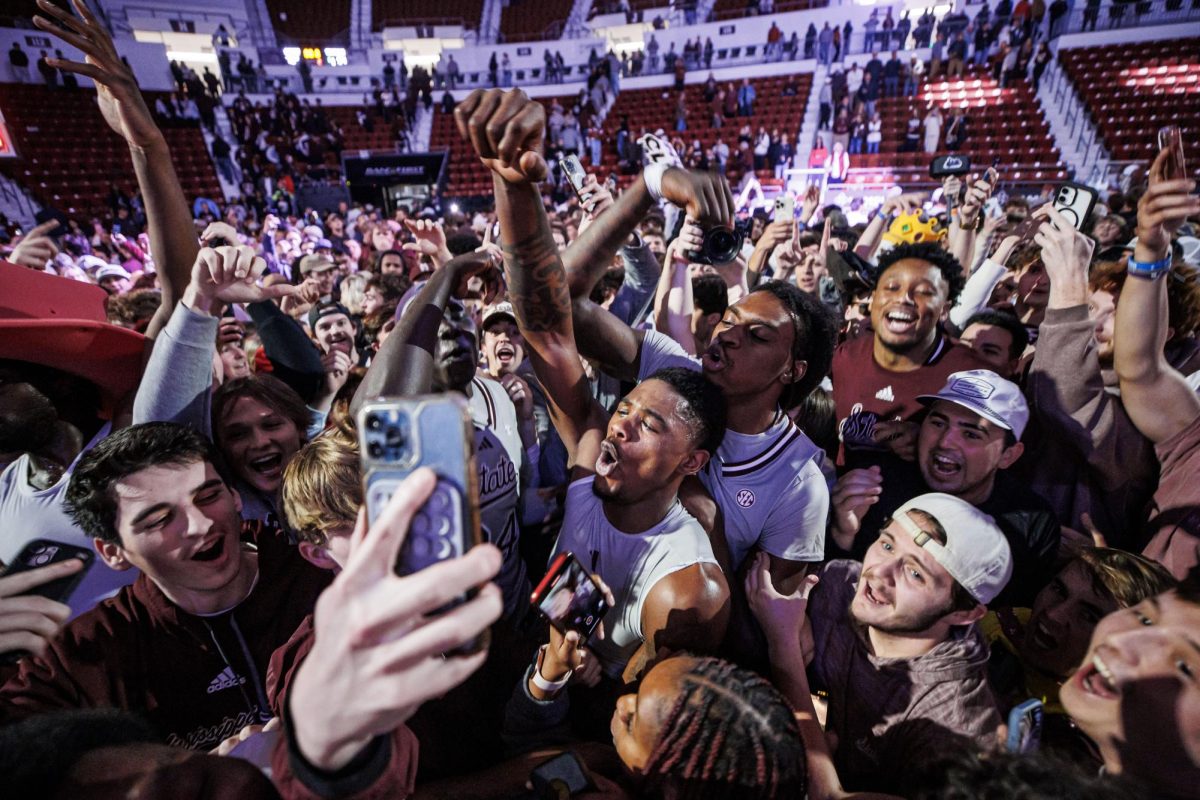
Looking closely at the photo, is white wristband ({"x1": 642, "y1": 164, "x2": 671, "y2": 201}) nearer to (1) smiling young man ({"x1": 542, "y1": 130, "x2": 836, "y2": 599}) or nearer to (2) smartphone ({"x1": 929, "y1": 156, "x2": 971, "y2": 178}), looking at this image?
(1) smiling young man ({"x1": 542, "y1": 130, "x2": 836, "y2": 599})

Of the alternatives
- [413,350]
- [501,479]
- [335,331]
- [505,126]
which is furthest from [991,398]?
[335,331]

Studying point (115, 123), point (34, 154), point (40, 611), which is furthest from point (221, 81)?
point (40, 611)

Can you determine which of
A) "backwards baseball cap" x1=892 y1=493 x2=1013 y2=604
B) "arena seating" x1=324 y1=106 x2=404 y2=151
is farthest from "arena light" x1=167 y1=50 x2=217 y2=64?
"backwards baseball cap" x1=892 y1=493 x2=1013 y2=604

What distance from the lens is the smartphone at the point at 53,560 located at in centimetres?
168

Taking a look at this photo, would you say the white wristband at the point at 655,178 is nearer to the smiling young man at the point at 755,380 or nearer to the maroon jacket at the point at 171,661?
the smiling young man at the point at 755,380

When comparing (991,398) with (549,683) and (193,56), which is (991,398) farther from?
(193,56)

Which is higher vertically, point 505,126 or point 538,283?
point 505,126

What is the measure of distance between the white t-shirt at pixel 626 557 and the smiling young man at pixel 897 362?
1.12 meters

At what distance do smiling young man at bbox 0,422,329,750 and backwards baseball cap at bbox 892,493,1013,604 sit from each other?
1.93 meters

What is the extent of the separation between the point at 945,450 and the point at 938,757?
144 centimetres

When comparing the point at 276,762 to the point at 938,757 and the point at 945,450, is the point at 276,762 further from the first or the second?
the point at 945,450

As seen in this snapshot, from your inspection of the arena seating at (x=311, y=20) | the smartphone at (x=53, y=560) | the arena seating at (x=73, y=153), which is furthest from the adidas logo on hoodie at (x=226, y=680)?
the arena seating at (x=311, y=20)

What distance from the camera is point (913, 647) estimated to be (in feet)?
5.61

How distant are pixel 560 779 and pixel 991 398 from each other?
2037mm
